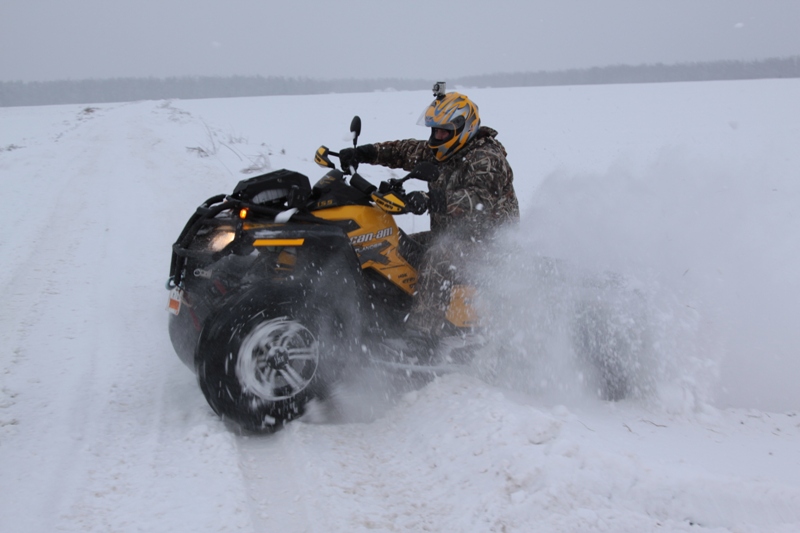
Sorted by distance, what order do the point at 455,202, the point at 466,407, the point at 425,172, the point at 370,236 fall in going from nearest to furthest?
the point at 425,172 < the point at 466,407 < the point at 370,236 < the point at 455,202

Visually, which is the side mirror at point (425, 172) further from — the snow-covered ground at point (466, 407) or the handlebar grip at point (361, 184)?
the snow-covered ground at point (466, 407)

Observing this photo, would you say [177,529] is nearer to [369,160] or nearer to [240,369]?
[240,369]

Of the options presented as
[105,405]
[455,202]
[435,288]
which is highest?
[455,202]

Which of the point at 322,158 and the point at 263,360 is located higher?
the point at 322,158

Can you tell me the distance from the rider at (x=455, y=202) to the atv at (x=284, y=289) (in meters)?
0.16

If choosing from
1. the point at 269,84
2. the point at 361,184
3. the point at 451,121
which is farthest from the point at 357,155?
the point at 269,84

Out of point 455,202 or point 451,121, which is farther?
point 451,121

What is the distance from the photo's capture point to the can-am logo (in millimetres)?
3881

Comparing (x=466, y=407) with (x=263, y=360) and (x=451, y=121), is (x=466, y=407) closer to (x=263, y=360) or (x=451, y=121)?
(x=263, y=360)

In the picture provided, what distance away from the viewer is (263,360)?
3334 millimetres

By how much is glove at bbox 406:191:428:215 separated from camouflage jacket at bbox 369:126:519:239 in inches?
13.4

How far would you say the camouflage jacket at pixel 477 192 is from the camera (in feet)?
14.1

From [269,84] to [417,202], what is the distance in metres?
52.5

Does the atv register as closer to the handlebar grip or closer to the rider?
the handlebar grip
